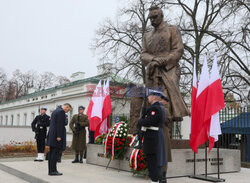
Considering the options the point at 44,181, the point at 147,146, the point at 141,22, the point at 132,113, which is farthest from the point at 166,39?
the point at 141,22

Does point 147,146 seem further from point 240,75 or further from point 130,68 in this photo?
point 130,68

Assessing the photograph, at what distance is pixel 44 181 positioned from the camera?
6039mm

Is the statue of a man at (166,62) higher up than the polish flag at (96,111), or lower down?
higher up

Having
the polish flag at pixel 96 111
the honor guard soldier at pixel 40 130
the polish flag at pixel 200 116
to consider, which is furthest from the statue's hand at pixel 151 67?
the honor guard soldier at pixel 40 130

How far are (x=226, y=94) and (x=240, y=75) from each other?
157 cm

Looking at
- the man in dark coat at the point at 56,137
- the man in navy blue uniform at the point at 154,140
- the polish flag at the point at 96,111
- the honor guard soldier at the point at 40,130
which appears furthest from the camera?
the polish flag at the point at 96,111

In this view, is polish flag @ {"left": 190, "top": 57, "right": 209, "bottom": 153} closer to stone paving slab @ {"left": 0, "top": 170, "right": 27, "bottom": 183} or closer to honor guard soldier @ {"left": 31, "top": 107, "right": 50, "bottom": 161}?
stone paving slab @ {"left": 0, "top": 170, "right": 27, "bottom": 183}

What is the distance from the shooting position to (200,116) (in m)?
6.92

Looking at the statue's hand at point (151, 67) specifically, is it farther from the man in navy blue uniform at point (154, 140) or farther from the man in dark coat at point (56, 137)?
the man in navy blue uniform at point (154, 140)

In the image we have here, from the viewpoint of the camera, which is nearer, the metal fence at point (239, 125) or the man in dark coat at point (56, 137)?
the man in dark coat at point (56, 137)

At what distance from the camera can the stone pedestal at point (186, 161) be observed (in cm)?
690

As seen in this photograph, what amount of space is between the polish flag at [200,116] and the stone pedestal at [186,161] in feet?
1.26

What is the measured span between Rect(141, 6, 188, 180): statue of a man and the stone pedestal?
2.86 ft

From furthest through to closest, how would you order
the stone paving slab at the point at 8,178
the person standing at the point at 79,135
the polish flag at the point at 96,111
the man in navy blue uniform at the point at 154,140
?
the polish flag at the point at 96,111
the person standing at the point at 79,135
the stone paving slab at the point at 8,178
the man in navy blue uniform at the point at 154,140
